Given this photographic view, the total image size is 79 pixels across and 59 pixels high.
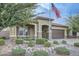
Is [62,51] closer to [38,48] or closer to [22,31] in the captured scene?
[38,48]

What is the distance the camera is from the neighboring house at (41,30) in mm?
3092

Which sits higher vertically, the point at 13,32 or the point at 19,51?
the point at 13,32

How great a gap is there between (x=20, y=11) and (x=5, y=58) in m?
0.76

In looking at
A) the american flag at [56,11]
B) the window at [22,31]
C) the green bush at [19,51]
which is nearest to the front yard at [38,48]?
the green bush at [19,51]

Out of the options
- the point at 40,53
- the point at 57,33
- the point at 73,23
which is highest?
the point at 73,23

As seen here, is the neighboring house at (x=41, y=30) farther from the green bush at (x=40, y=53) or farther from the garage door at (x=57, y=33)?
the green bush at (x=40, y=53)

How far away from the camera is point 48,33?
10.2 ft

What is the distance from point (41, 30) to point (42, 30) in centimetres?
2

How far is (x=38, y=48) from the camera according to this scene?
3094mm

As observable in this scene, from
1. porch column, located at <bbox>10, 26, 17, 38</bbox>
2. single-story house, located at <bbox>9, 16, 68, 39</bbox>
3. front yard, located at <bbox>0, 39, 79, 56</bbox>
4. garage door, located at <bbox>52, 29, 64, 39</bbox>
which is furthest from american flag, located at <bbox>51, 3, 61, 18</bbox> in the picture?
porch column, located at <bbox>10, 26, 17, 38</bbox>

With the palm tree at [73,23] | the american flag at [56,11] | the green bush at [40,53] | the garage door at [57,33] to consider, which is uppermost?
the american flag at [56,11]

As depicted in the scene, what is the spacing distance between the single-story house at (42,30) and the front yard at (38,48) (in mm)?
93

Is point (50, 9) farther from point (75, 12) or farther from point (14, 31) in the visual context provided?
point (14, 31)

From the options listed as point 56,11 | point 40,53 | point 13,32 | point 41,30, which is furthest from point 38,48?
point 56,11
